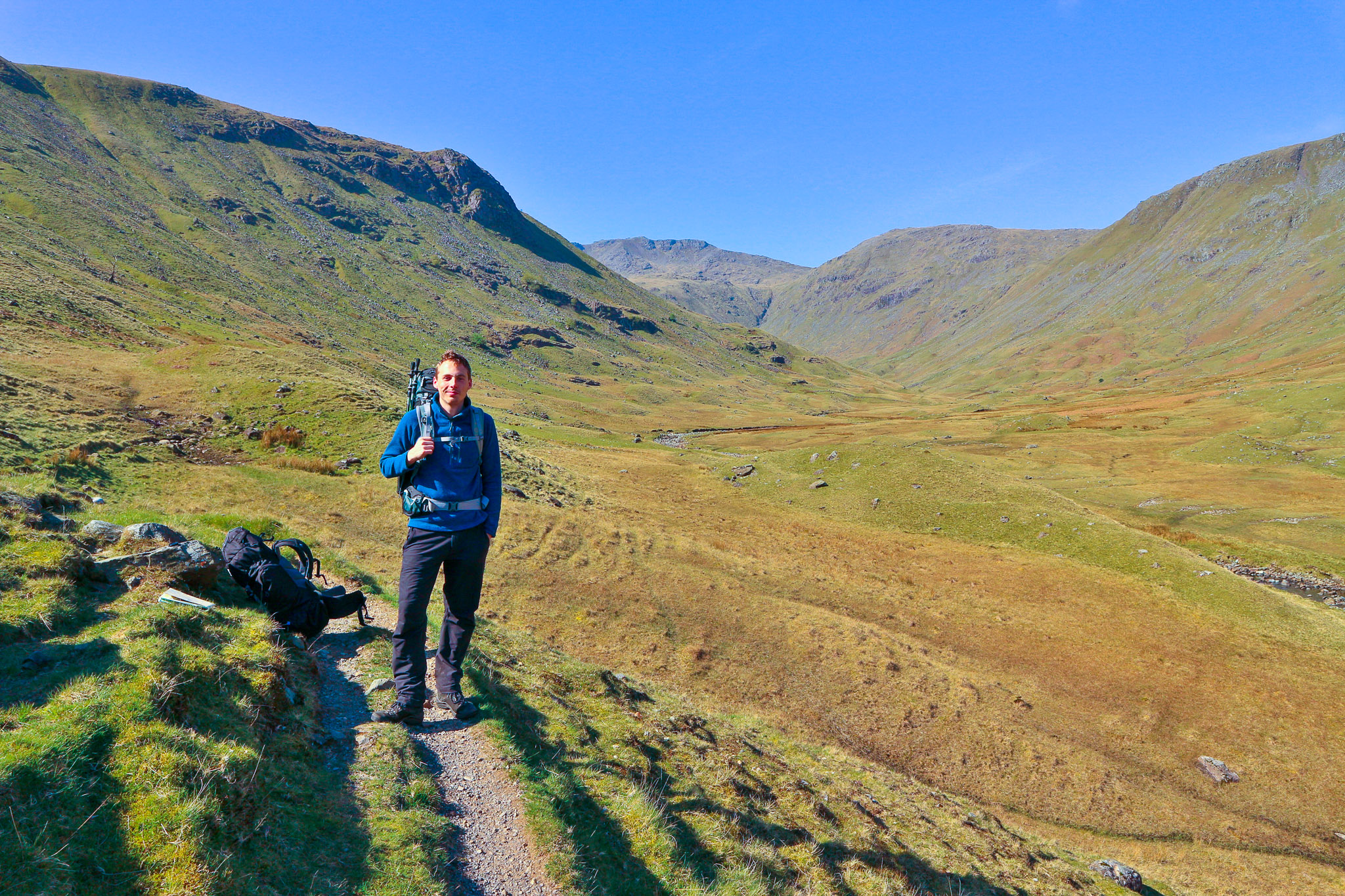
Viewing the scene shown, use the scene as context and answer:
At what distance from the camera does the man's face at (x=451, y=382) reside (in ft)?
26.8

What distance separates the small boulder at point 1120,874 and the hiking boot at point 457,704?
51.2ft

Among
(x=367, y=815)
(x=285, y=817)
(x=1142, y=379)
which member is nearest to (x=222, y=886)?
(x=285, y=817)

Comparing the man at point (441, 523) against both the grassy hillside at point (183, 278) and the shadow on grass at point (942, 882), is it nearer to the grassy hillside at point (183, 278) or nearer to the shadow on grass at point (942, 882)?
the shadow on grass at point (942, 882)

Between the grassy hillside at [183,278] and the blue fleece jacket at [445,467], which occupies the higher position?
the grassy hillside at [183,278]

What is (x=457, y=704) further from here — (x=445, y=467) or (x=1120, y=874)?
(x=1120, y=874)

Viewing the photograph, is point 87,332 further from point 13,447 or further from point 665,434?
point 665,434

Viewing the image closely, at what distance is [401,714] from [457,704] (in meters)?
0.79

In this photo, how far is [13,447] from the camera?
19359 millimetres

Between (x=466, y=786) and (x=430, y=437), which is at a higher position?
(x=430, y=437)

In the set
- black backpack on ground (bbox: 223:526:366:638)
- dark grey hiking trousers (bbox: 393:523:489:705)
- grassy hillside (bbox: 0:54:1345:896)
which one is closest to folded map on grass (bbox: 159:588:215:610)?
grassy hillside (bbox: 0:54:1345:896)

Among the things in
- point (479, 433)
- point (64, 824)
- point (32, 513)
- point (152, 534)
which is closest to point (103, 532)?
point (152, 534)

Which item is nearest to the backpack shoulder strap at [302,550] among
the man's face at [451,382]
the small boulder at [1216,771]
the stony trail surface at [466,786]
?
the stony trail surface at [466,786]

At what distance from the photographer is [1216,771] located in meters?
18.8

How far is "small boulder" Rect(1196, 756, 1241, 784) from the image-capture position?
61.0ft
